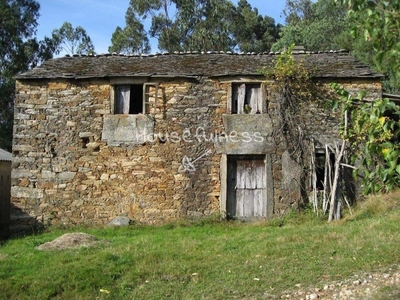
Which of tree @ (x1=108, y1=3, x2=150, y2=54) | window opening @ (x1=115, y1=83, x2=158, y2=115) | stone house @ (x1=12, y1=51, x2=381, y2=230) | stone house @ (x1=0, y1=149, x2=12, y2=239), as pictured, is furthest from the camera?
tree @ (x1=108, y1=3, x2=150, y2=54)

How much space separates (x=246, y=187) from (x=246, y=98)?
2370 millimetres

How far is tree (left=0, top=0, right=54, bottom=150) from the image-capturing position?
2550cm

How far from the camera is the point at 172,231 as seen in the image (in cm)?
1098

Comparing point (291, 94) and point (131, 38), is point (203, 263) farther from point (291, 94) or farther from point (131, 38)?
point (131, 38)

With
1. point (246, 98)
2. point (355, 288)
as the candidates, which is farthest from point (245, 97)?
point (355, 288)

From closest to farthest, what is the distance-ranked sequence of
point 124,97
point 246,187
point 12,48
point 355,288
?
point 355,288 → point 246,187 → point 124,97 → point 12,48

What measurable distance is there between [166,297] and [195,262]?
4.16 feet

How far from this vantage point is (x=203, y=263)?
25.2 ft

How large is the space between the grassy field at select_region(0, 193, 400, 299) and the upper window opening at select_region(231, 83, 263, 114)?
358 centimetres

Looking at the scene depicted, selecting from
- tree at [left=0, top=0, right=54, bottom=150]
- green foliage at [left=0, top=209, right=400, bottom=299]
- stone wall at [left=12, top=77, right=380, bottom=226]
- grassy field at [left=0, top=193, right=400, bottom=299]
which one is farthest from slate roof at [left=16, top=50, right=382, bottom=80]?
tree at [left=0, top=0, right=54, bottom=150]

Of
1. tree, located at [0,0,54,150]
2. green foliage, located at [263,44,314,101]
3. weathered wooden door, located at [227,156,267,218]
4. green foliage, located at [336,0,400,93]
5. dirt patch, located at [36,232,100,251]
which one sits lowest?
dirt patch, located at [36,232,100,251]

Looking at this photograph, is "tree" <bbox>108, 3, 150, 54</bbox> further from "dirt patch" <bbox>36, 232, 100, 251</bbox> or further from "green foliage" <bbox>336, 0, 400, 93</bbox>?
"green foliage" <bbox>336, 0, 400, 93</bbox>

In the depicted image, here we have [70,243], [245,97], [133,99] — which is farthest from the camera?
[133,99]

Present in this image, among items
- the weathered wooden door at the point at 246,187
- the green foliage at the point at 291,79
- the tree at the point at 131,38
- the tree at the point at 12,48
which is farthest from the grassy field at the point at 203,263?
the tree at the point at 131,38
